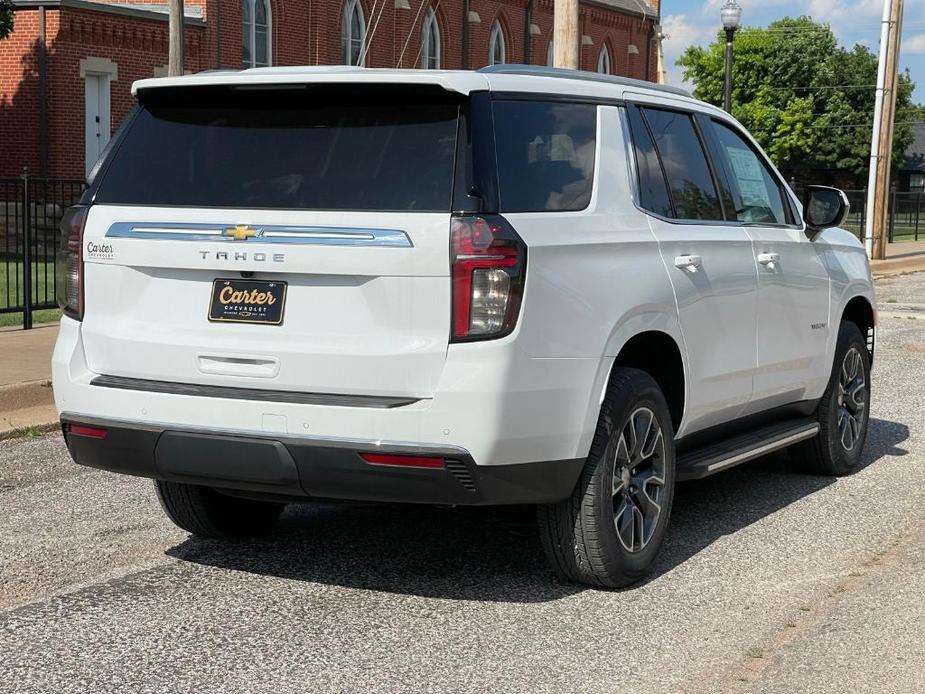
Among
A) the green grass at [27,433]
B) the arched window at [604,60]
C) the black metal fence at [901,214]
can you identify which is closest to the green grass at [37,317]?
the green grass at [27,433]

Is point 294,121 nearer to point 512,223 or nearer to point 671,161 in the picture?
point 512,223

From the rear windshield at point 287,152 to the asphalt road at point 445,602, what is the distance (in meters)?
1.54

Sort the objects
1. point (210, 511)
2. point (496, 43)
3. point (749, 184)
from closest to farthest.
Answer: point (210, 511), point (749, 184), point (496, 43)

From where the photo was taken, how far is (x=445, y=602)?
18.1ft

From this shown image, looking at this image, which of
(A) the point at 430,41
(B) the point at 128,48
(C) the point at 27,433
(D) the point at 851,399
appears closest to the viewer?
(D) the point at 851,399

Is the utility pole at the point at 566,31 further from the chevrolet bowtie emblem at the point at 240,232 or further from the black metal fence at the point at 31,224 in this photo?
the chevrolet bowtie emblem at the point at 240,232

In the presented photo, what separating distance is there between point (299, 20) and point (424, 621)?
36.3 m

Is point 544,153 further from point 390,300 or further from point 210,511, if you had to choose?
point 210,511

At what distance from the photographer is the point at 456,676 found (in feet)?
15.2

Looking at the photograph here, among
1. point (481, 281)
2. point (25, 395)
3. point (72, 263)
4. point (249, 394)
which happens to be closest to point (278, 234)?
point (249, 394)

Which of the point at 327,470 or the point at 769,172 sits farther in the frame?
the point at 769,172

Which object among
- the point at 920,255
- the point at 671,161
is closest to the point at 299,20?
the point at 920,255

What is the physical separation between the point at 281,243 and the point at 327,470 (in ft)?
2.71

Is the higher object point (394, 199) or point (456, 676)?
point (394, 199)
